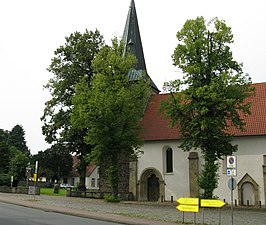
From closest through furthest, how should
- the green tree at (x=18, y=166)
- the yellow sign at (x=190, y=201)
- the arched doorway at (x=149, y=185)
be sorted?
the yellow sign at (x=190, y=201)
the arched doorway at (x=149, y=185)
the green tree at (x=18, y=166)

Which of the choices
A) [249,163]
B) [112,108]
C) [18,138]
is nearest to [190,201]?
[112,108]

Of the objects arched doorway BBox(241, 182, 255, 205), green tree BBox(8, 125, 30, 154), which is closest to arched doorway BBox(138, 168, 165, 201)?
arched doorway BBox(241, 182, 255, 205)

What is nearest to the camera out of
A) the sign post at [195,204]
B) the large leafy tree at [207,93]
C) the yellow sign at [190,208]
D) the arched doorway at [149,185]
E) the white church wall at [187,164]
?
the sign post at [195,204]

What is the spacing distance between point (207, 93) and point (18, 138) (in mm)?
86501

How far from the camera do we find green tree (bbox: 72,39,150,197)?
28562 mm

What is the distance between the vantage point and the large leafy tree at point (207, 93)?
25.4m

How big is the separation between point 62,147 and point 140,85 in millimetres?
14043

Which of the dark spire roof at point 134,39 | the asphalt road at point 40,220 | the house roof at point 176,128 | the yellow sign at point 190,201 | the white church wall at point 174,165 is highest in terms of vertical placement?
the dark spire roof at point 134,39

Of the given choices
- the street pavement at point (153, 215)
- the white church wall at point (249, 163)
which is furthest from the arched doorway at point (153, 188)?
the street pavement at point (153, 215)

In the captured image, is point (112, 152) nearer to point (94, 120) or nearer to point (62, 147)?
point (94, 120)

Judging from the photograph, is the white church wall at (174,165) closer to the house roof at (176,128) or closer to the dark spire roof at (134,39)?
the house roof at (176,128)

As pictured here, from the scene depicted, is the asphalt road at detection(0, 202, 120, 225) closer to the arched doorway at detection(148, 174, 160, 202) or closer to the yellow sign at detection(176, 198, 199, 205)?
the yellow sign at detection(176, 198, 199, 205)

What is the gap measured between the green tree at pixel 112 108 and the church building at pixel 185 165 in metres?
3.86

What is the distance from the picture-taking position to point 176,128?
1369 inches
